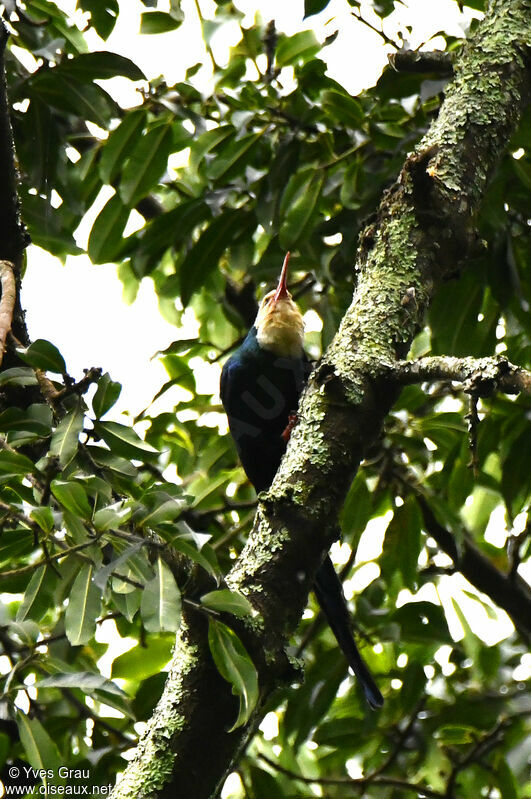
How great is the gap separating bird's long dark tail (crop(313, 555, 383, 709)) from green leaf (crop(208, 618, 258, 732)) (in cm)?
112

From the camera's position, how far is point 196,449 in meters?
3.02

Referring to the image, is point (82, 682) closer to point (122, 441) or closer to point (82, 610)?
point (82, 610)

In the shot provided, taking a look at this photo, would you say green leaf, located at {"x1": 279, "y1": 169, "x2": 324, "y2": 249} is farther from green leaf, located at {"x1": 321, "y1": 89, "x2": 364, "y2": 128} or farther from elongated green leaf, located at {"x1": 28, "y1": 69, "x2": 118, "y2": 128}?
elongated green leaf, located at {"x1": 28, "y1": 69, "x2": 118, "y2": 128}

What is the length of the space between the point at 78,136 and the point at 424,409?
1313mm

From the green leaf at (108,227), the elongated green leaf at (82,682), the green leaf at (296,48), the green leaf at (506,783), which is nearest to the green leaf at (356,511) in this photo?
the green leaf at (506,783)

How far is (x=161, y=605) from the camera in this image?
146 centimetres

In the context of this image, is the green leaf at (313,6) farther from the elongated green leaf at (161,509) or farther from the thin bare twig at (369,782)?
the thin bare twig at (369,782)

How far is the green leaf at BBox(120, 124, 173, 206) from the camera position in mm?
2424

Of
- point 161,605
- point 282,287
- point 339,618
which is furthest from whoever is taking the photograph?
point 282,287

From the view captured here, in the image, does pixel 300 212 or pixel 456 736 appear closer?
pixel 300 212

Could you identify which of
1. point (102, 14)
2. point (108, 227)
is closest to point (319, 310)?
point (108, 227)

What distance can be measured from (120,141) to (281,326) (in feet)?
3.55

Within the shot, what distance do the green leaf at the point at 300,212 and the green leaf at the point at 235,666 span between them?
136 centimetres

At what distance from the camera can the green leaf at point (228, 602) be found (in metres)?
1.36
